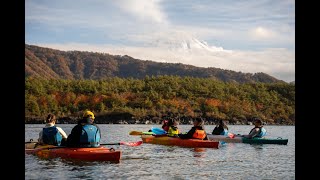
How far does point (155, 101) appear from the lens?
96500mm

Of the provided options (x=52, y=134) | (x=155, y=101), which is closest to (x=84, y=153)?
(x=52, y=134)

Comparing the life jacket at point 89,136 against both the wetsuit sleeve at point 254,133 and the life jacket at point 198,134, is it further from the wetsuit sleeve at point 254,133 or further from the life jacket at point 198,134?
the wetsuit sleeve at point 254,133

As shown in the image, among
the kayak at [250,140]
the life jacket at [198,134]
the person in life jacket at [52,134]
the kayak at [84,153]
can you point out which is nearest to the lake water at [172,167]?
the kayak at [84,153]

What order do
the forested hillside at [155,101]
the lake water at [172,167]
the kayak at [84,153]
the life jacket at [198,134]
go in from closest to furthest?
1. the lake water at [172,167]
2. the kayak at [84,153]
3. the life jacket at [198,134]
4. the forested hillside at [155,101]

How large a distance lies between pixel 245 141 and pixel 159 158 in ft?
32.3

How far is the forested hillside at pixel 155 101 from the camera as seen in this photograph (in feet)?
277

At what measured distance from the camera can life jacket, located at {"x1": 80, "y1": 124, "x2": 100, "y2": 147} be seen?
1545 cm

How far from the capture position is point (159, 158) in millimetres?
18328

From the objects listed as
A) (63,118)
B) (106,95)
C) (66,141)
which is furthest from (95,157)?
(106,95)

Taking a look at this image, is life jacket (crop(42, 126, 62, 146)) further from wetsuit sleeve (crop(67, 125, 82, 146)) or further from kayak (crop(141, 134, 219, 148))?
kayak (crop(141, 134, 219, 148))

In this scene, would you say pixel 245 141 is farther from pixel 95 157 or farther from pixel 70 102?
pixel 70 102

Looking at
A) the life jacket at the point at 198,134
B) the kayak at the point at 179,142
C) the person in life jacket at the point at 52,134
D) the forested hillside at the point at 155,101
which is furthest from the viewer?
the forested hillside at the point at 155,101

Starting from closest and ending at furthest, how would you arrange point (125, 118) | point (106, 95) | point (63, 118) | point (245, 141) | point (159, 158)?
point (159, 158) → point (245, 141) → point (63, 118) → point (125, 118) → point (106, 95)

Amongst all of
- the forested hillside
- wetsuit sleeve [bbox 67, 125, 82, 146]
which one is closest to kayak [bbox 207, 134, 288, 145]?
wetsuit sleeve [bbox 67, 125, 82, 146]
